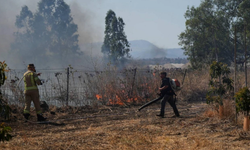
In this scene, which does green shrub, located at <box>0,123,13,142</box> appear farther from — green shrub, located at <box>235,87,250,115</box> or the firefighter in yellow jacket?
the firefighter in yellow jacket

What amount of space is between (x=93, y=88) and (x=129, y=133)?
20.0ft

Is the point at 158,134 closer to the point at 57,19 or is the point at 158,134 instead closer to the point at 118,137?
the point at 118,137

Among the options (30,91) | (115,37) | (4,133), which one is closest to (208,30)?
(115,37)

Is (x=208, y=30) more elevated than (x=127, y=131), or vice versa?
(x=208, y=30)

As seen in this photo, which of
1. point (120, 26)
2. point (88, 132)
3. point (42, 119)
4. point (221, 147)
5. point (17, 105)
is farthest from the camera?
point (120, 26)

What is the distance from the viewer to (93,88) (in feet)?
45.5

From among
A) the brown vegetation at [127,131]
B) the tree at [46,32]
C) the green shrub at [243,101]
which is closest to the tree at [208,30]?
the brown vegetation at [127,131]

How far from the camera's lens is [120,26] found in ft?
125

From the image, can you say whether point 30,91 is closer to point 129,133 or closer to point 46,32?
point 129,133

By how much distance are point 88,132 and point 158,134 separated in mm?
1828

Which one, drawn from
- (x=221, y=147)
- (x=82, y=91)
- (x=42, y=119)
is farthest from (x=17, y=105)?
(x=221, y=147)

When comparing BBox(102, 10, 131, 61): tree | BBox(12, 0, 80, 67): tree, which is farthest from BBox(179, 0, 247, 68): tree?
BBox(12, 0, 80, 67): tree

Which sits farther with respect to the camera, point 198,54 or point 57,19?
point 57,19

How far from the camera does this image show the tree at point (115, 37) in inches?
1476
